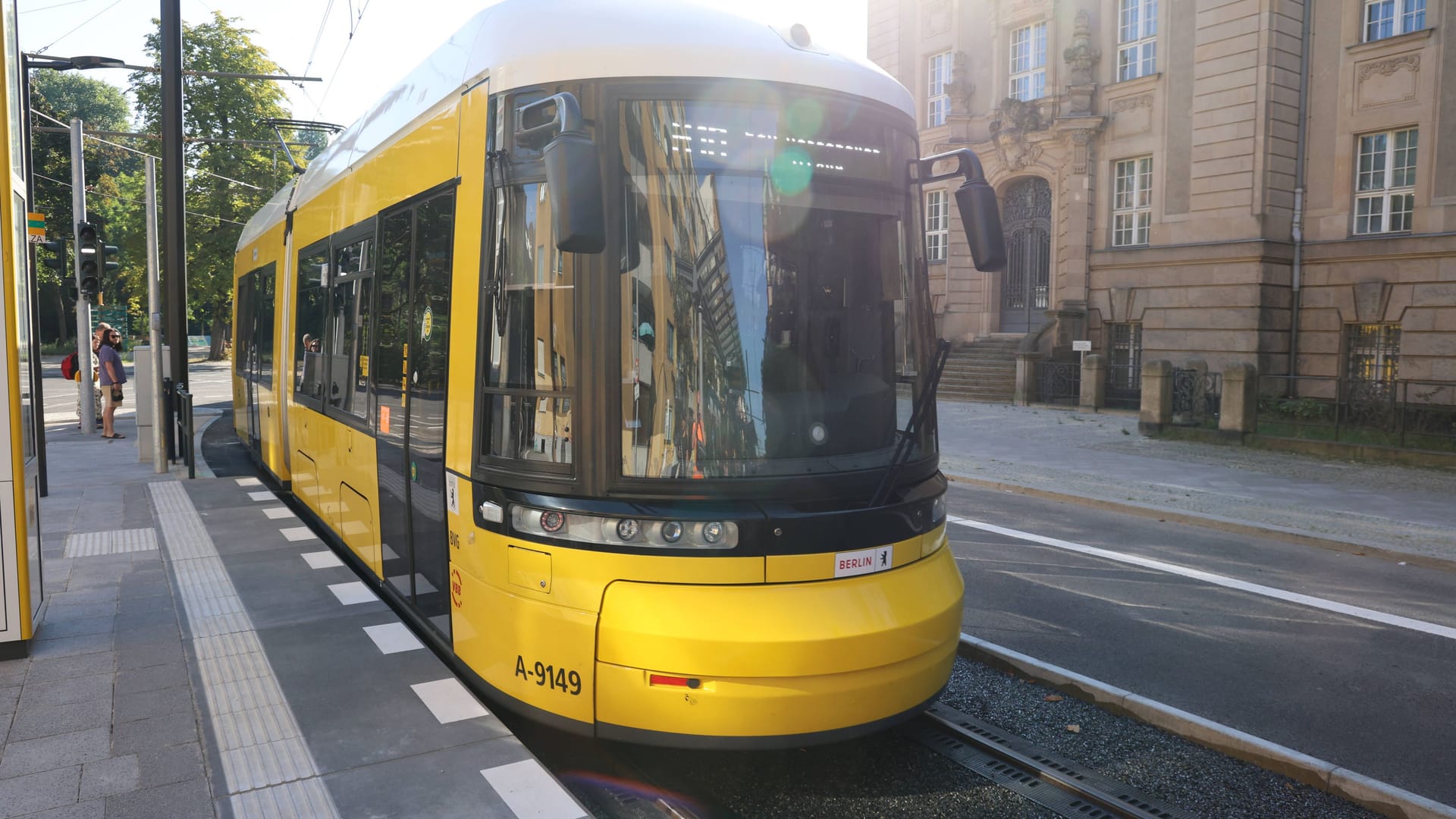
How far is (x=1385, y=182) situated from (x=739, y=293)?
23.0 meters

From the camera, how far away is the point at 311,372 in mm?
8469

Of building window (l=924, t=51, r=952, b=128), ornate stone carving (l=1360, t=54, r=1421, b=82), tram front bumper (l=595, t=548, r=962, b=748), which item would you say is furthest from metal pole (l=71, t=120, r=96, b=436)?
ornate stone carving (l=1360, t=54, r=1421, b=82)

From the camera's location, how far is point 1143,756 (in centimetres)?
467

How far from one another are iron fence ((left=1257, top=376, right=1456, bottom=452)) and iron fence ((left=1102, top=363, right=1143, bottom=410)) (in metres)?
5.47

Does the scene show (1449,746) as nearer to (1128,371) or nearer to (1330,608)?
(1330,608)

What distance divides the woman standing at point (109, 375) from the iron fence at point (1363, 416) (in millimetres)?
19030

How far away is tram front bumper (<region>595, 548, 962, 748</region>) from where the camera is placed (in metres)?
4.03

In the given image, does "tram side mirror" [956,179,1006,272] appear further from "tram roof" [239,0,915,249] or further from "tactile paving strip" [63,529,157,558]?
"tactile paving strip" [63,529,157,558]

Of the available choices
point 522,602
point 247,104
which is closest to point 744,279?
point 522,602

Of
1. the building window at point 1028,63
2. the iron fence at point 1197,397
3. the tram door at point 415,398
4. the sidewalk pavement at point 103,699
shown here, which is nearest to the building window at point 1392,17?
the building window at point 1028,63

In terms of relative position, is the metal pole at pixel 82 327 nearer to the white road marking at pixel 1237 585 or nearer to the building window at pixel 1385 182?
the white road marking at pixel 1237 585

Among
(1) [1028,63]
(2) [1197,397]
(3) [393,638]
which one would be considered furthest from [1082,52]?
(3) [393,638]

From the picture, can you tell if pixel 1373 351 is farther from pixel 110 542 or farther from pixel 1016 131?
pixel 110 542

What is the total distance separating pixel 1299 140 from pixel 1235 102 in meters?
1.65
